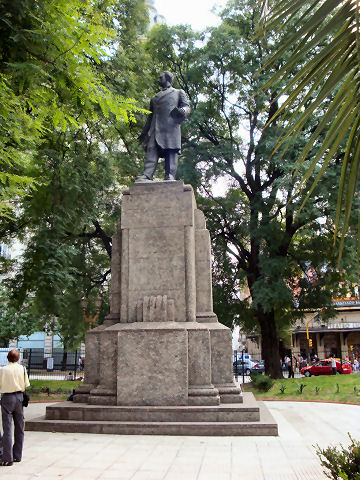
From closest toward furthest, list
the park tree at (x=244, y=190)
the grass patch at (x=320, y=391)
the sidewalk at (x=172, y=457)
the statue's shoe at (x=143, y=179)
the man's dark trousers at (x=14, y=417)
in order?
the sidewalk at (x=172, y=457) → the man's dark trousers at (x=14, y=417) → the statue's shoe at (x=143, y=179) → the grass patch at (x=320, y=391) → the park tree at (x=244, y=190)

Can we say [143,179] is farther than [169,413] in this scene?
Yes

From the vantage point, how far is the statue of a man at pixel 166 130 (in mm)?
10906

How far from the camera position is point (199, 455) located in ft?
20.4

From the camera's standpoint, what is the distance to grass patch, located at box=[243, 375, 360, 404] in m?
14.6

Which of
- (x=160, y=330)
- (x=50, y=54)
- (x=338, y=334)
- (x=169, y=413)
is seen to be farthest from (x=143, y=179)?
(x=338, y=334)

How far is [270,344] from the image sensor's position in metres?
21.4

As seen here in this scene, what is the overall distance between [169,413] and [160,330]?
151 centimetres

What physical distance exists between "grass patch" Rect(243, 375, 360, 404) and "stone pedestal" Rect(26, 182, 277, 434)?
7220 mm

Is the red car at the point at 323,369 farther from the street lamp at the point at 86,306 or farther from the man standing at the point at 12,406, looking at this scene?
the man standing at the point at 12,406

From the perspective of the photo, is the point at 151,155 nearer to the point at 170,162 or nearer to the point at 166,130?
the point at 170,162

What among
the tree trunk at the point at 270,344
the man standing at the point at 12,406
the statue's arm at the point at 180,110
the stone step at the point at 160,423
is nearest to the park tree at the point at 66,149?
the statue's arm at the point at 180,110

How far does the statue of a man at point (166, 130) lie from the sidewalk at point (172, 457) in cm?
608

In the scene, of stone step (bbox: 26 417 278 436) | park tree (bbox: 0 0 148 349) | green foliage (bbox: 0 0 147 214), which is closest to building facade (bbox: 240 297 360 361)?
park tree (bbox: 0 0 148 349)

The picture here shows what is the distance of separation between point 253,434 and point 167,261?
3.89 meters
